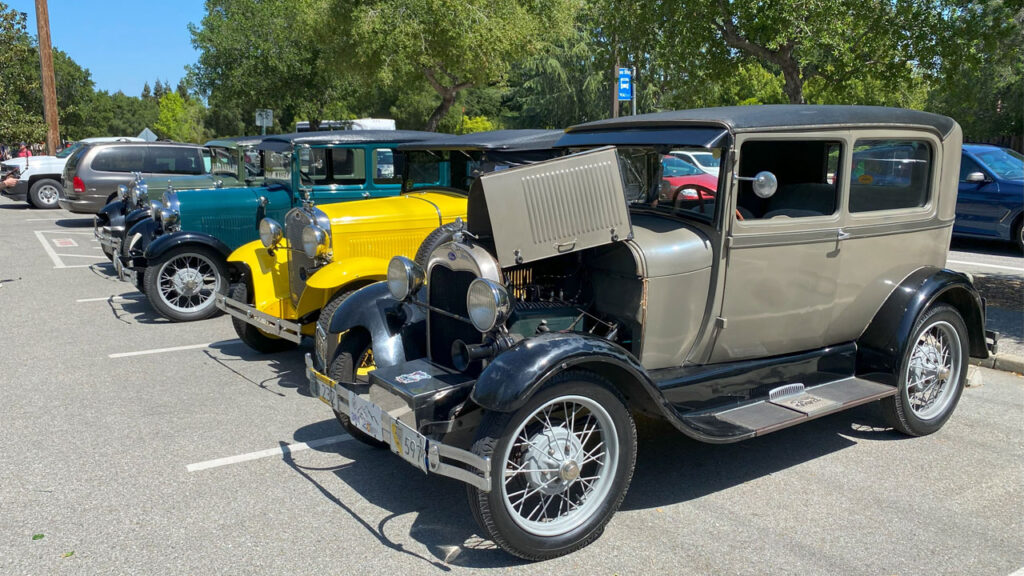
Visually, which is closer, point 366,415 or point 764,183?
point 366,415

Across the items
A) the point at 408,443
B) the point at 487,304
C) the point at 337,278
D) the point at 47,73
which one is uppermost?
the point at 47,73

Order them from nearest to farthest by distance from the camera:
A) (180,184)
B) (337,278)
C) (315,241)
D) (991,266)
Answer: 1. (337,278)
2. (315,241)
3. (180,184)
4. (991,266)

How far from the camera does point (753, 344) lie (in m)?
4.39

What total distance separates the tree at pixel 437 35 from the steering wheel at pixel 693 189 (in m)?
13.8

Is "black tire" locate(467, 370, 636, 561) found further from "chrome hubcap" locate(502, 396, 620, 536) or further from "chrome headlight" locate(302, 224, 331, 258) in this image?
"chrome headlight" locate(302, 224, 331, 258)

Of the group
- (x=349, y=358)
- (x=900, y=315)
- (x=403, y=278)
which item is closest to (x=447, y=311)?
(x=403, y=278)

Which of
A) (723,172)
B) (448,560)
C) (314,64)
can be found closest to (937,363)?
(723,172)

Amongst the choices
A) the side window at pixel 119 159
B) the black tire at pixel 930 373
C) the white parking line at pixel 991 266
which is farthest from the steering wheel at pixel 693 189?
the side window at pixel 119 159

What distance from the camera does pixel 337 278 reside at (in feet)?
19.1

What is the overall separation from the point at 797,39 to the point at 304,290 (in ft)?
29.2

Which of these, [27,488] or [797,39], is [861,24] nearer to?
[797,39]

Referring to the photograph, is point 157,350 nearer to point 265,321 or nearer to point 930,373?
point 265,321

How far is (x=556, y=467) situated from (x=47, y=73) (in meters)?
25.0

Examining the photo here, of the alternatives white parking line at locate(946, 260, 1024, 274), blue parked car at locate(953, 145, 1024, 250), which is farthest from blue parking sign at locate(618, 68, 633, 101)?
white parking line at locate(946, 260, 1024, 274)
